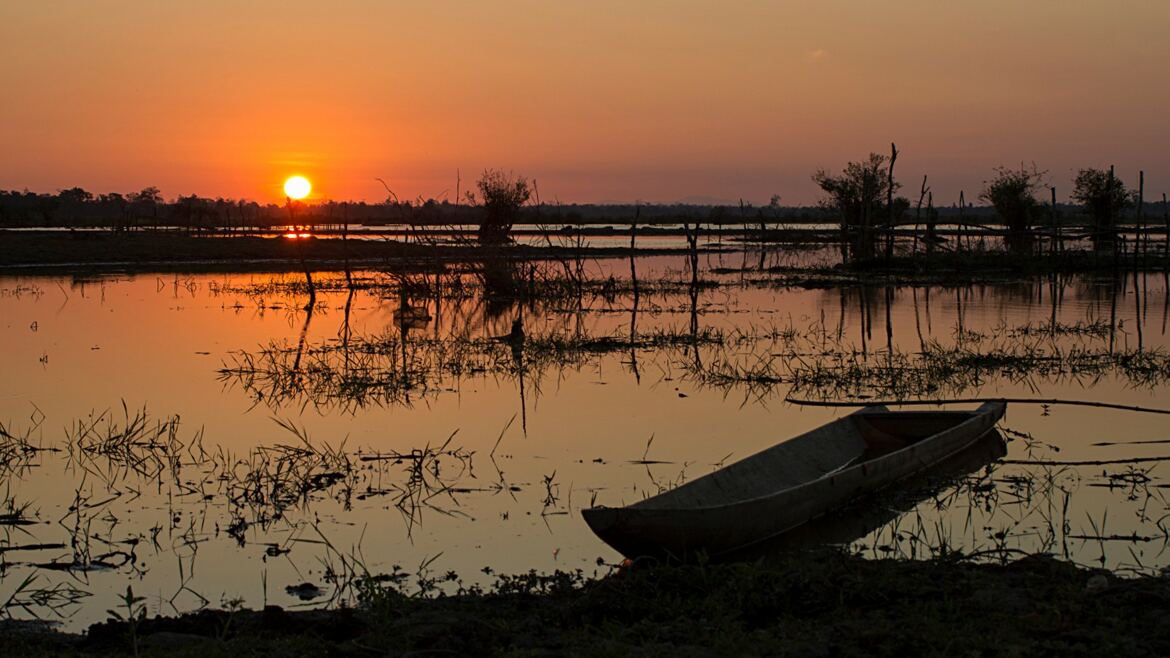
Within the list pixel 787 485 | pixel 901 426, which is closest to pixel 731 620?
pixel 787 485

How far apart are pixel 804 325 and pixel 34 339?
38.0ft

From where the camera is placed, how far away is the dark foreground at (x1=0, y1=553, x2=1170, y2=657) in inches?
168

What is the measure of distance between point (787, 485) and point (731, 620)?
112 inches

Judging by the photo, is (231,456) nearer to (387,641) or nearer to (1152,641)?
(387,641)

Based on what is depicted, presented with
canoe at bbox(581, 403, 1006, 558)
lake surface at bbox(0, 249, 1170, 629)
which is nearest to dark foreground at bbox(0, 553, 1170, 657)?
canoe at bbox(581, 403, 1006, 558)

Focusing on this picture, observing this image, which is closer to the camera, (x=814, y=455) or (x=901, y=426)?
(x=814, y=455)

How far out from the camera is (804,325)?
58.7 ft

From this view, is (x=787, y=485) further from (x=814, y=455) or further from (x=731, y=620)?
(x=731, y=620)

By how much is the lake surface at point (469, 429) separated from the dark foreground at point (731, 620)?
2.16 feet

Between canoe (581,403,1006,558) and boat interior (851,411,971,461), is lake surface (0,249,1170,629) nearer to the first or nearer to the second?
canoe (581,403,1006,558)

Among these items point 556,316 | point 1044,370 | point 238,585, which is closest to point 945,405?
point 1044,370

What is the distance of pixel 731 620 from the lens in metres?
4.63

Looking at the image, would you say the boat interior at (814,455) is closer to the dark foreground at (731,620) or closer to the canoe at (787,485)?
the canoe at (787,485)

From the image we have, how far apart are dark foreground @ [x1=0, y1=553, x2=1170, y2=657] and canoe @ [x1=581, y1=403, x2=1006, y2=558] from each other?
10.5 inches
